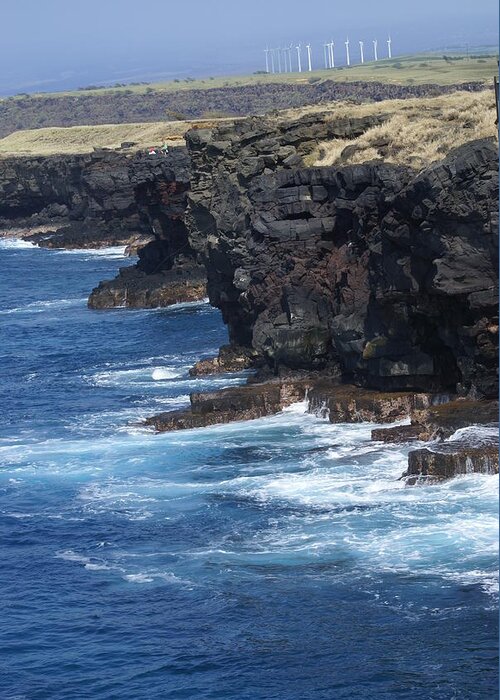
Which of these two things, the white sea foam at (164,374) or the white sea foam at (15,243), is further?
the white sea foam at (15,243)

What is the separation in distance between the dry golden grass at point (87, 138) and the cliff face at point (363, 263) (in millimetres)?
80548

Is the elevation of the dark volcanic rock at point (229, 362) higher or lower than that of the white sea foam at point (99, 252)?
higher

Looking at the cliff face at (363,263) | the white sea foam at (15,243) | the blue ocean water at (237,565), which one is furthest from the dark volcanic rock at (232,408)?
the white sea foam at (15,243)

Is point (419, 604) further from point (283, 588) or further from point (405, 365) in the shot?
point (405, 365)

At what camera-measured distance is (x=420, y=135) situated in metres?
54.4

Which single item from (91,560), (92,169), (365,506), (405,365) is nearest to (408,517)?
(365,506)

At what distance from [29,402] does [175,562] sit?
80.8 feet

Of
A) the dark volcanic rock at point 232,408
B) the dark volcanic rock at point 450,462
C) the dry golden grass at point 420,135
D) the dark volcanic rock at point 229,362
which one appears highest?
the dry golden grass at point 420,135

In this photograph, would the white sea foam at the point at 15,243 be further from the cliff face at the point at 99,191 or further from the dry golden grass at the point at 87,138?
the dry golden grass at the point at 87,138

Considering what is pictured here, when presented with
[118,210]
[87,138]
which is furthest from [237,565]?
[87,138]

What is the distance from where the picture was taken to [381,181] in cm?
4700

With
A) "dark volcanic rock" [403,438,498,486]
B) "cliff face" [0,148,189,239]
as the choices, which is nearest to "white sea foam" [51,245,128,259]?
"cliff face" [0,148,189,239]

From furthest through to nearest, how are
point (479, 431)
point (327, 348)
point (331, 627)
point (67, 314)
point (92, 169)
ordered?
point (92, 169), point (67, 314), point (327, 348), point (479, 431), point (331, 627)

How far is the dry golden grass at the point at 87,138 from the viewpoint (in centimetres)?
15182
